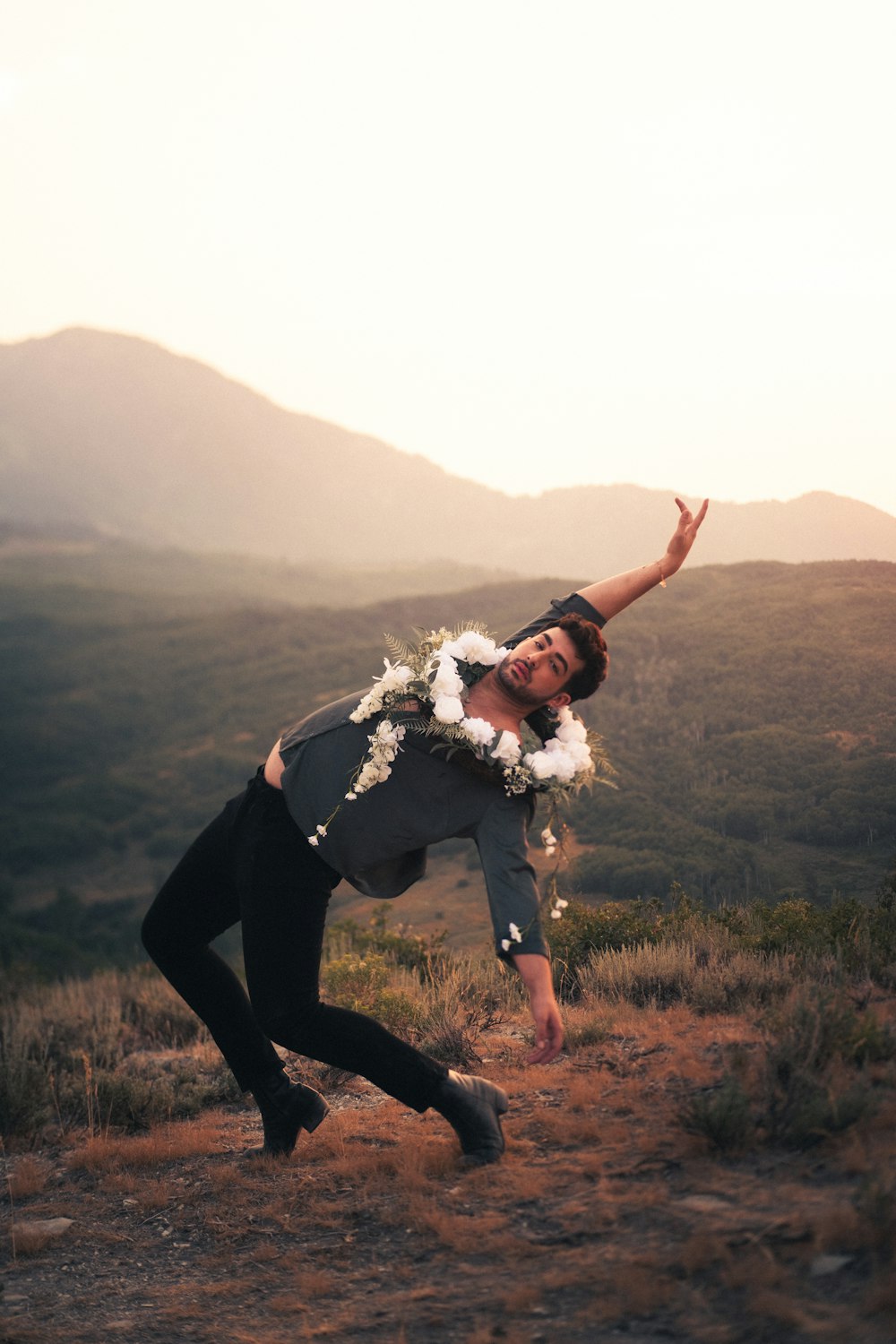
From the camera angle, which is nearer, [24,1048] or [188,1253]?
[188,1253]

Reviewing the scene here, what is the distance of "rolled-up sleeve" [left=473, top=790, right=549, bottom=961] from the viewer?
10.1ft

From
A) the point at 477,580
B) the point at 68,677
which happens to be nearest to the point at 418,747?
the point at 477,580

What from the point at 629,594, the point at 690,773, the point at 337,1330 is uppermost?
the point at 629,594

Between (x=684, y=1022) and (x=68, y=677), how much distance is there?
3934 cm

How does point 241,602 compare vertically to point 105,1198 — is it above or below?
above

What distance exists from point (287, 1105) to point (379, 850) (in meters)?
1.28

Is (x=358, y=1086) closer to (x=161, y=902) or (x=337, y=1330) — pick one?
(x=161, y=902)

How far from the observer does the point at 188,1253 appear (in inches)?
139

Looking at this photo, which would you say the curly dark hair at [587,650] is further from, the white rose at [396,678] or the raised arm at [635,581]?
the white rose at [396,678]

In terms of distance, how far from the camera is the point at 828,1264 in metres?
2.38

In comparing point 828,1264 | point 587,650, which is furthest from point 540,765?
point 828,1264

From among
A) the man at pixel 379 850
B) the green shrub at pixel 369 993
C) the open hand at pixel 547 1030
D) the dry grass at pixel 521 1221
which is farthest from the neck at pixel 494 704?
the green shrub at pixel 369 993

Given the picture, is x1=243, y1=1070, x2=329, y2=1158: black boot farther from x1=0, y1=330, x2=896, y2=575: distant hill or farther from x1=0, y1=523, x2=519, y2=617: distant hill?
x1=0, y1=523, x2=519, y2=617: distant hill

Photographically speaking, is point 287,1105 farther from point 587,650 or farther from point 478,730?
point 587,650
